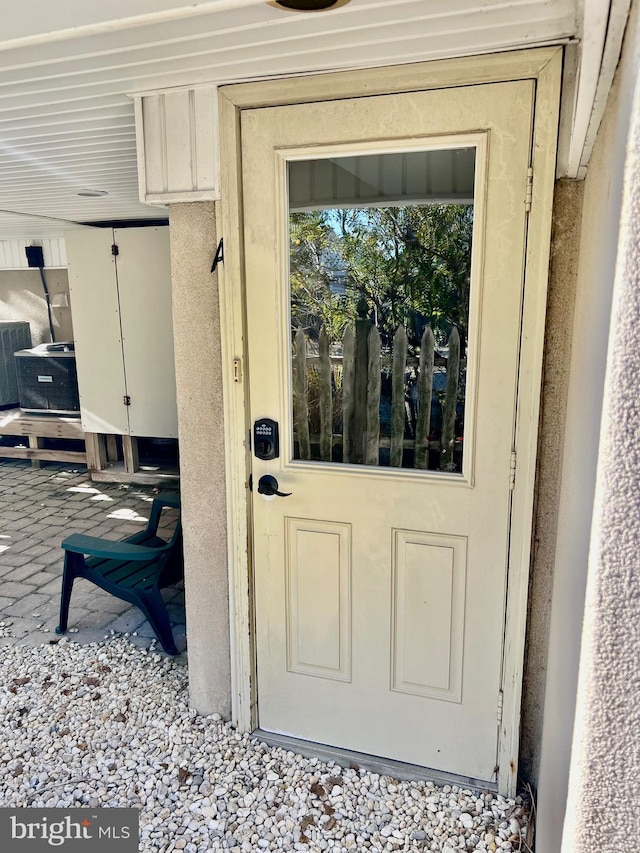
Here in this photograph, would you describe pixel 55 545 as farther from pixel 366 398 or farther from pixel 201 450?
pixel 366 398

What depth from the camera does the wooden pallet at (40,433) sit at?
20.0 ft

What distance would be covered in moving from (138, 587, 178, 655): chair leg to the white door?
0.88 metres

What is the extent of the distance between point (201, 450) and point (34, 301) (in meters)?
6.04

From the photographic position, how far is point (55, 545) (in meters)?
4.39

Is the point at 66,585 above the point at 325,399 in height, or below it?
below

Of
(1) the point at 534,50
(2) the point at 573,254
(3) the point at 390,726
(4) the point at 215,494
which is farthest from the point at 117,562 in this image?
(1) the point at 534,50

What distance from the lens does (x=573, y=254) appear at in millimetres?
1759

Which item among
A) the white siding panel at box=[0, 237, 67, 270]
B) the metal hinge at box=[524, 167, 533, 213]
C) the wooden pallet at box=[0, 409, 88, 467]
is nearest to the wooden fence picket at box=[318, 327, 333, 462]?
the metal hinge at box=[524, 167, 533, 213]

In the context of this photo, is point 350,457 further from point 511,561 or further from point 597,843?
point 597,843

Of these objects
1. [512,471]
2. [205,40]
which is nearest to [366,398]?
[512,471]

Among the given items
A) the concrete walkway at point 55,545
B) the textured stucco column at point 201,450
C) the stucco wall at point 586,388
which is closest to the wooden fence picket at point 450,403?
the stucco wall at point 586,388

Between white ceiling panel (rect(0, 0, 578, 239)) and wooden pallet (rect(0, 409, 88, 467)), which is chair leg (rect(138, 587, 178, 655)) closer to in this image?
white ceiling panel (rect(0, 0, 578, 239))

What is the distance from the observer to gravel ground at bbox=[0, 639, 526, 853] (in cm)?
190

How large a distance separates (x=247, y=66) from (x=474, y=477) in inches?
58.7
